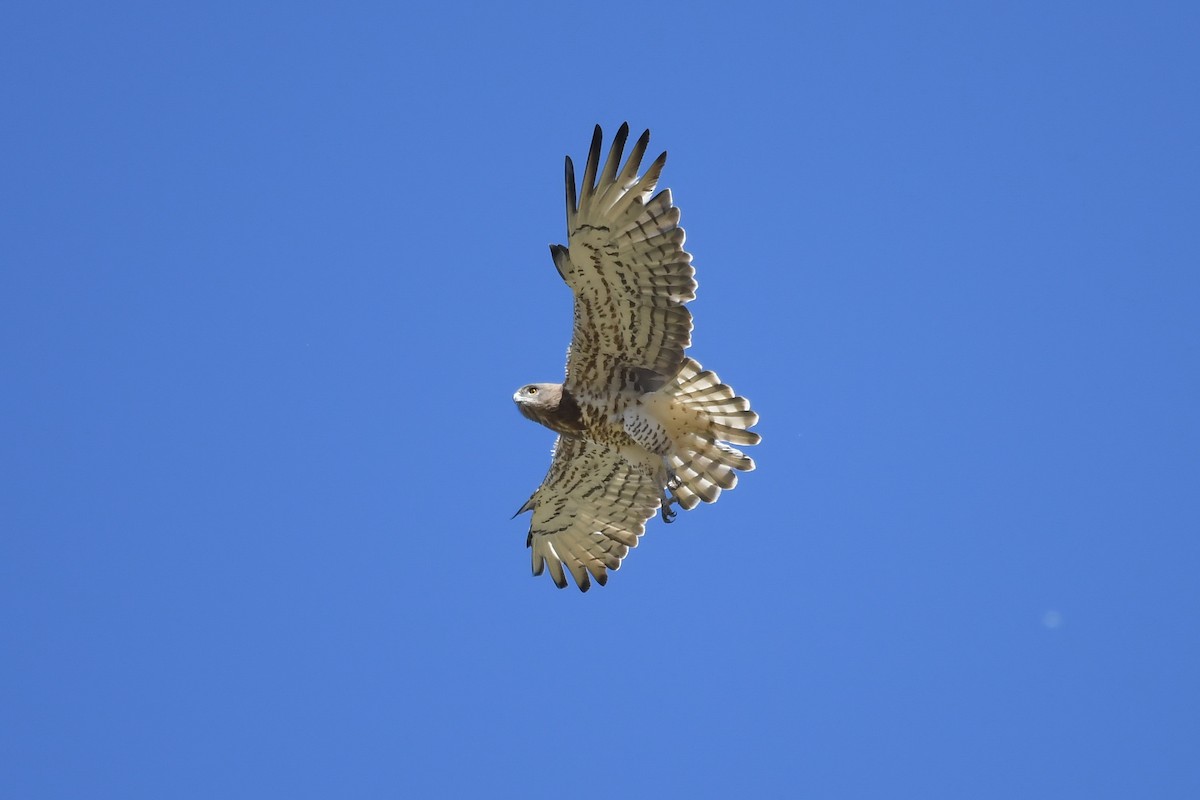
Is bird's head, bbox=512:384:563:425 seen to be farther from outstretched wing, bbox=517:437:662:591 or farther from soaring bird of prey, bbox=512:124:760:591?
outstretched wing, bbox=517:437:662:591

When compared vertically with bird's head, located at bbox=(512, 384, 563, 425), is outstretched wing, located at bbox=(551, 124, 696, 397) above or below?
above

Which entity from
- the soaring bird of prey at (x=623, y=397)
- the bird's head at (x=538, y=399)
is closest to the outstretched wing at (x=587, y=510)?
the soaring bird of prey at (x=623, y=397)

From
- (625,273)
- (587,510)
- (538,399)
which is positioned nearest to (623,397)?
(538,399)

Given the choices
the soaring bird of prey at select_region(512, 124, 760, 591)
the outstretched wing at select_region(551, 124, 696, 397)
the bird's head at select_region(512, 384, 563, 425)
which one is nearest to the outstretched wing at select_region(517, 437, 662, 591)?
the soaring bird of prey at select_region(512, 124, 760, 591)

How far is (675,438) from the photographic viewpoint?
9766 millimetres

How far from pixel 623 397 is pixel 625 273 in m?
1.02

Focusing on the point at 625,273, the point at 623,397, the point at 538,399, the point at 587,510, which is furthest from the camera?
the point at 587,510

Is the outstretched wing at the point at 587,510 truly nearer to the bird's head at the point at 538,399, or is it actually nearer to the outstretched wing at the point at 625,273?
the bird's head at the point at 538,399

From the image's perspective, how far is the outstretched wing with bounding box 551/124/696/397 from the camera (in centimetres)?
861

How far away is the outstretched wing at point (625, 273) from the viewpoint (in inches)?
339

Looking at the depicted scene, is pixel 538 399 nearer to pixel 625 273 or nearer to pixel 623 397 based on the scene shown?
pixel 623 397

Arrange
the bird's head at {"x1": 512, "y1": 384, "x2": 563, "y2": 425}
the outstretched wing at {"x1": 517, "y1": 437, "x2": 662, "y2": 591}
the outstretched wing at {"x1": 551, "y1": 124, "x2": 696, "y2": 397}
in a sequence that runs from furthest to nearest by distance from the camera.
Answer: the outstretched wing at {"x1": 517, "y1": 437, "x2": 662, "y2": 591} → the bird's head at {"x1": 512, "y1": 384, "x2": 563, "y2": 425} → the outstretched wing at {"x1": 551, "y1": 124, "x2": 696, "y2": 397}

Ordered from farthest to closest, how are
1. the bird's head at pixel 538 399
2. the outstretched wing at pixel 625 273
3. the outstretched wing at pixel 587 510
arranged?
the outstretched wing at pixel 587 510 < the bird's head at pixel 538 399 < the outstretched wing at pixel 625 273

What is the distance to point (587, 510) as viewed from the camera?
34.5 ft
